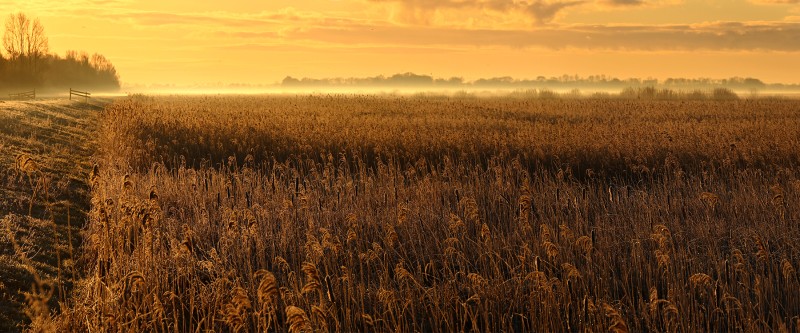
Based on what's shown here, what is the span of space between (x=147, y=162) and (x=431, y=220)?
955cm

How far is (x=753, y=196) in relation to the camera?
41.4ft

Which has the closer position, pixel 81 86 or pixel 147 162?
pixel 147 162

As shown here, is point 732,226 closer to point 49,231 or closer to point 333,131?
point 49,231

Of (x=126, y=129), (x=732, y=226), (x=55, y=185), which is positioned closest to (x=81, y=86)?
(x=126, y=129)

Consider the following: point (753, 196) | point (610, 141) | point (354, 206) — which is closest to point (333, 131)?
point (610, 141)

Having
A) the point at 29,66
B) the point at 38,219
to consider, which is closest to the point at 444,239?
the point at 38,219

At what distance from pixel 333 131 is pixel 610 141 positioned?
25.4 ft

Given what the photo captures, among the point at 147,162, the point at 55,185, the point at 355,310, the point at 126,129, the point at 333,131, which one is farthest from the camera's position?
the point at 126,129

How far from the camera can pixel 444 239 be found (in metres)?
9.99

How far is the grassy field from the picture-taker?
770 centimetres

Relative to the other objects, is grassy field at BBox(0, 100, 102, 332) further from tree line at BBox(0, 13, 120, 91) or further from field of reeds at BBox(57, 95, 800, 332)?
tree line at BBox(0, 13, 120, 91)

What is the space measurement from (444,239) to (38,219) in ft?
20.3

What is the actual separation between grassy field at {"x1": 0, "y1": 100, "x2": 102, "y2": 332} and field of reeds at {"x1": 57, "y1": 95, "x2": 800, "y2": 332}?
421mm

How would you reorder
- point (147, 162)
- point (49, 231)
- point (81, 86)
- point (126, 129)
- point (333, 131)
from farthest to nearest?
point (81, 86), point (126, 129), point (333, 131), point (147, 162), point (49, 231)
